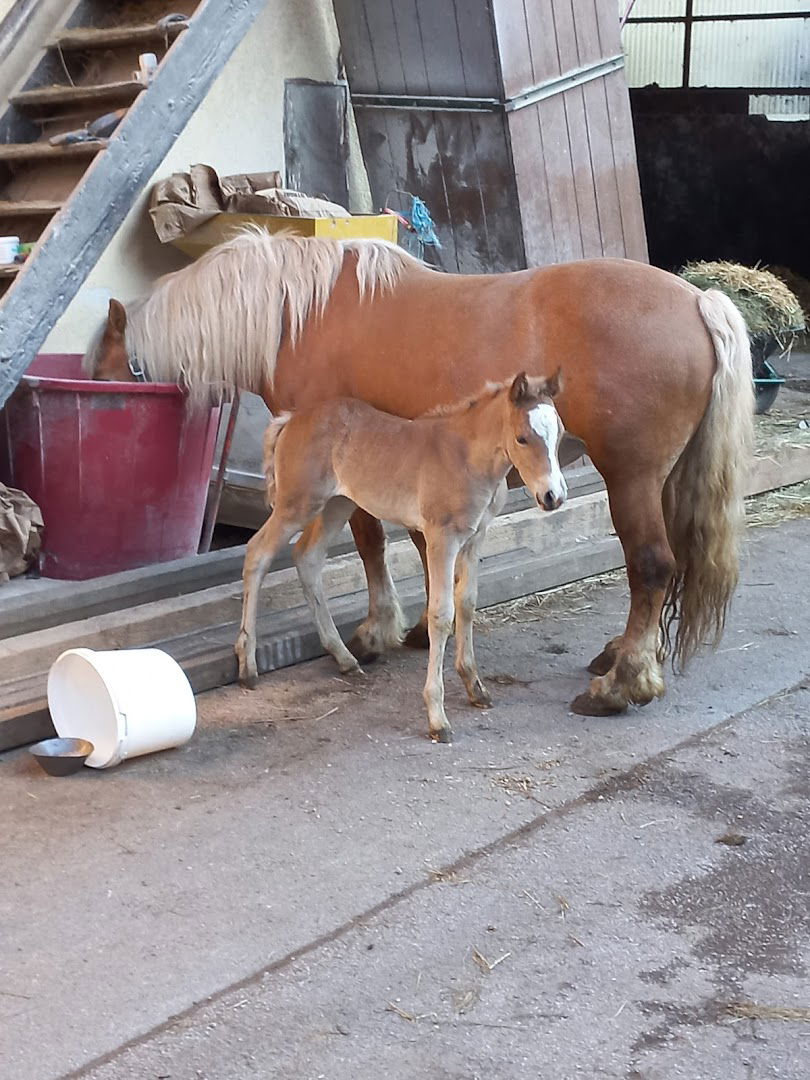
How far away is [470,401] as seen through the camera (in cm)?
425

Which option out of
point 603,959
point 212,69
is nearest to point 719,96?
point 212,69

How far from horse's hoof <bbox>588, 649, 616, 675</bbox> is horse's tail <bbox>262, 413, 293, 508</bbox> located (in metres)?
1.34

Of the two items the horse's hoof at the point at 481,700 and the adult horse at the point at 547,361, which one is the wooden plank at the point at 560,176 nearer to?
the adult horse at the point at 547,361

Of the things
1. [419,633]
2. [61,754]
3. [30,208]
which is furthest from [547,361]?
[30,208]

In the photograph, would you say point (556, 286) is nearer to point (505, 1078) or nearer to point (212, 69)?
point (212, 69)

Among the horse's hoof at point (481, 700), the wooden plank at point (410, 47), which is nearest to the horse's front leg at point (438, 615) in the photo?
the horse's hoof at point (481, 700)

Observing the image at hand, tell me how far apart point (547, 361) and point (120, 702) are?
5.87 feet

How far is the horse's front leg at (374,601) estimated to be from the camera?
495 cm

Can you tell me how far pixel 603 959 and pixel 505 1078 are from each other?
0.52 metres

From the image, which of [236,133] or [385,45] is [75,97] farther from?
[385,45]

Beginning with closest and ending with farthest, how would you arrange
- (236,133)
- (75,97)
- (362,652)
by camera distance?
(362,652), (75,97), (236,133)

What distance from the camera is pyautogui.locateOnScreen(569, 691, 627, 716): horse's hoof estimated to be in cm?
441

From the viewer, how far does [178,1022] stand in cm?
266

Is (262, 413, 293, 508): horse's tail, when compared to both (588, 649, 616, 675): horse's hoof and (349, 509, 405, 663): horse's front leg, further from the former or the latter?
(588, 649, 616, 675): horse's hoof
